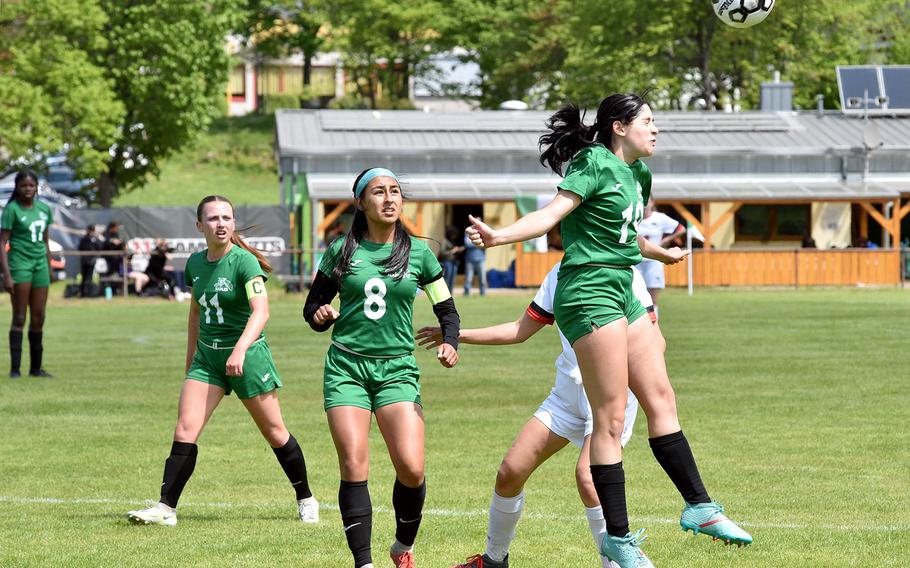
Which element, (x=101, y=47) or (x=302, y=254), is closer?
(x=302, y=254)

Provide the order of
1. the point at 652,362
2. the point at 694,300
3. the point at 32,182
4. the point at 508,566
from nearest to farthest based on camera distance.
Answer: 1. the point at 652,362
2. the point at 508,566
3. the point at 32,182
4. the point at 694,300

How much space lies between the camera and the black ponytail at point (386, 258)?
A: 6.64 meters

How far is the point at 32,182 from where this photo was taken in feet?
49.2

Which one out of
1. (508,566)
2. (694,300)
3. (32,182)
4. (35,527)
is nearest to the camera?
(508,566)

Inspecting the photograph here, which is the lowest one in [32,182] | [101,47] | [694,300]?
[694,300]

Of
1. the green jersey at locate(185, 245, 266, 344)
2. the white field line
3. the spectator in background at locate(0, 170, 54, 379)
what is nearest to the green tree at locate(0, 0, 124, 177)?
the spectator in background at locate(0, 170, 54, 379)

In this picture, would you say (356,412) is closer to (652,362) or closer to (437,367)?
(652,362)

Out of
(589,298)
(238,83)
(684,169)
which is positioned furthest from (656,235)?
(238,83)

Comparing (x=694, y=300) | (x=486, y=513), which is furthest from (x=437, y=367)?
(x=694, y=300)

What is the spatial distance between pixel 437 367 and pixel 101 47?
3454 centimetres

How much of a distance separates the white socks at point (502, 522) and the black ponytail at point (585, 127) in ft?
4.99

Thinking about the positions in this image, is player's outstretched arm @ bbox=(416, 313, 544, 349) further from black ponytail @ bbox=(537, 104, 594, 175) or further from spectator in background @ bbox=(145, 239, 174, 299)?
spectator in background @ bbox=(145, 239, 174, 299)

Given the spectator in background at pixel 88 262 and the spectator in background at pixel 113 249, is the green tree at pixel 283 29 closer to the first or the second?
the spectator in background at pixel 113 249

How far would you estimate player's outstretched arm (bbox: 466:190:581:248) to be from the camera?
5.79 meters
